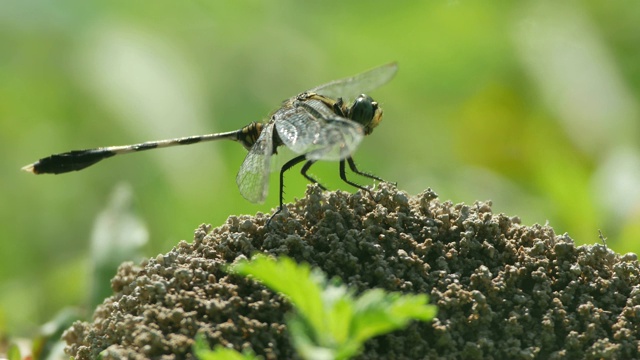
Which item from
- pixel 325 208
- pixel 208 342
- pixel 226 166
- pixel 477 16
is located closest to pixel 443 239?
pixel 325 208

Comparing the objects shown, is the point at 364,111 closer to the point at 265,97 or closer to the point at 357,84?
the point at 357,84

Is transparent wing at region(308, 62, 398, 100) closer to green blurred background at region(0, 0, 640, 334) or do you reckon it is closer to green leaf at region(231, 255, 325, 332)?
green blurred background at region(0, 0, 640, 334)

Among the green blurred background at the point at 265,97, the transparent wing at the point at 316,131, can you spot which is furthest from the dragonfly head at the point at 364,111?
the green blurred background at the point at 265,97

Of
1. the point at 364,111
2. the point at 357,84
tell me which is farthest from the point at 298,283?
the point at 357,84

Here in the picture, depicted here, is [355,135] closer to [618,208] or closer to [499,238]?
[499,238]

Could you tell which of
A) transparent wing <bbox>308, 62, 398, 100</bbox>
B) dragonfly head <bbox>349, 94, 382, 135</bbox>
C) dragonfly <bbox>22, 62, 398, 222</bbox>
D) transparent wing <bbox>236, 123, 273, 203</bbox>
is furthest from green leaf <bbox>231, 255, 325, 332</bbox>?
transparent wing <bbox>308, 62, 398, 100</bbox>

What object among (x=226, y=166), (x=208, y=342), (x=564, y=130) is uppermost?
(x=564, y=130)
